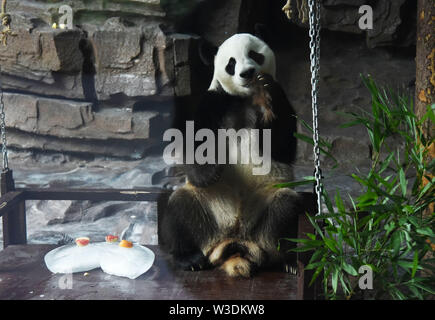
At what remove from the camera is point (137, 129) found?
400 cm

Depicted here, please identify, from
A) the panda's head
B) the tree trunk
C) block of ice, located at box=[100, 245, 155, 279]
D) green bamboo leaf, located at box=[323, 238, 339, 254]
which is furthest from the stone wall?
green bamboo leaf, located at box=[323, 238, 339, 254]

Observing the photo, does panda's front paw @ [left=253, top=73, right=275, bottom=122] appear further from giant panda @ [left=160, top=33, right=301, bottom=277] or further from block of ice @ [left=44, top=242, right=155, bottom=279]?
block of ice @ [left=44, top=242, right=155, bottom=279]

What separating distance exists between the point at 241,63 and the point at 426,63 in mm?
789

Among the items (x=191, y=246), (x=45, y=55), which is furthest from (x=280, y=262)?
(x=45, y=55)

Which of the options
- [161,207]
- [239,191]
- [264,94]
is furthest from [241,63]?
[161,207]

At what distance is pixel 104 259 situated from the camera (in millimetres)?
2438

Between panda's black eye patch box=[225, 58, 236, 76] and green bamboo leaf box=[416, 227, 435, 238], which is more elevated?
panda's black eye patch box=[225, 58, 236, 76]

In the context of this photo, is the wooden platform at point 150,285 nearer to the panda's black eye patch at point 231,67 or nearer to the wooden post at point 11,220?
the wooden post at point 11,220

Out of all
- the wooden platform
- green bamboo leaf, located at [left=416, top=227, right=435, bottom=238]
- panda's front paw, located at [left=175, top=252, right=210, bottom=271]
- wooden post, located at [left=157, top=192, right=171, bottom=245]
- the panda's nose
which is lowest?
the wooden platform

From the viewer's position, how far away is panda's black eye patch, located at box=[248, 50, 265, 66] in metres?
2.52

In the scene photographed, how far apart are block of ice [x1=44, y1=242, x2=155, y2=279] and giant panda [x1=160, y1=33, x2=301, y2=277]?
14cm

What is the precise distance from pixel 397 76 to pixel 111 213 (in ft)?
7.60

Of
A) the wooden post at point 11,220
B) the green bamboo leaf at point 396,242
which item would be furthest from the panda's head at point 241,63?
the wooden post at point 11,220

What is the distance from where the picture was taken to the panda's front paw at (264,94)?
2.47 metres
